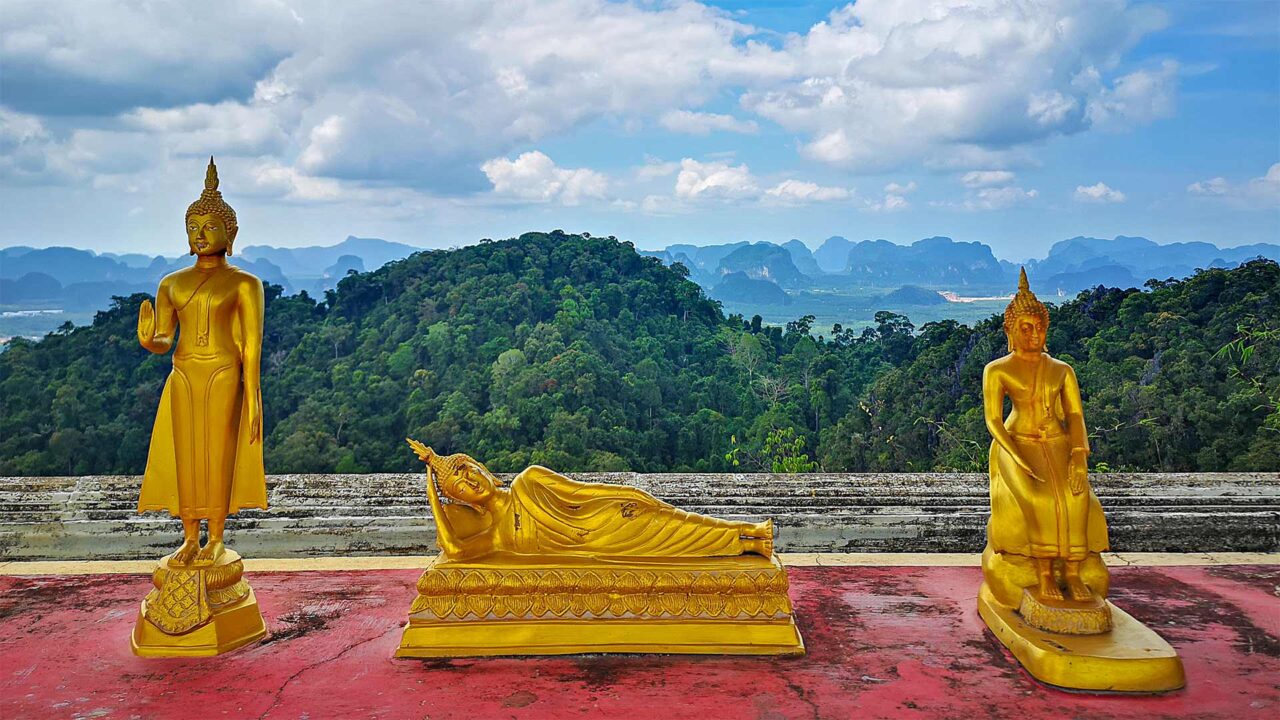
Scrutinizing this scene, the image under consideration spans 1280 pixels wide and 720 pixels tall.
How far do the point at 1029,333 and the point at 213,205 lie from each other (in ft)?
12.5

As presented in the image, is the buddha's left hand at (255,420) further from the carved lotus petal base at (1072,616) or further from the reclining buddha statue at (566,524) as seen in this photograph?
the carved lotus petal base at (1072,616)

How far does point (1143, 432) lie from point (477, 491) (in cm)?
1050

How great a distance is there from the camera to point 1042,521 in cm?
418

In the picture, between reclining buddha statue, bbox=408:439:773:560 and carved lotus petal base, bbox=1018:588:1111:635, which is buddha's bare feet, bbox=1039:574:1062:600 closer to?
carved lotus petal base, bbox=1018:588:1111:635

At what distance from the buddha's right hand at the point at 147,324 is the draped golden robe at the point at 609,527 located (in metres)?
1.78

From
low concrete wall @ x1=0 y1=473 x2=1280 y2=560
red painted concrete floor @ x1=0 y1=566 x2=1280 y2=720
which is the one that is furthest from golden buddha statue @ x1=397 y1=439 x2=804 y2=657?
low concrete wall @ x1=0 y1=473 x2=1280 y2=560

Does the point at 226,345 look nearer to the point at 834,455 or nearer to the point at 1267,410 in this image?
the point at 1267,410

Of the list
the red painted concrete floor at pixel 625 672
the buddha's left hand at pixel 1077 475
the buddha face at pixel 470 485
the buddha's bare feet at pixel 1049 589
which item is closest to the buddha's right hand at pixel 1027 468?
the buddha's left hand at pixel 1077 475

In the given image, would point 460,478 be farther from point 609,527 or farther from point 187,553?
point 187,553

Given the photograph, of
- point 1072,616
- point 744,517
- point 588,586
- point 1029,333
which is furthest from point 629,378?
point 1072,616

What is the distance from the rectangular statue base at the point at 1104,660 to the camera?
382 cm

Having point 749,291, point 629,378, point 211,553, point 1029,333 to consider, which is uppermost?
point 749,291

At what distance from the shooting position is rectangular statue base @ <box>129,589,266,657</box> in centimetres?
424

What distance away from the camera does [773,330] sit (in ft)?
77.2
